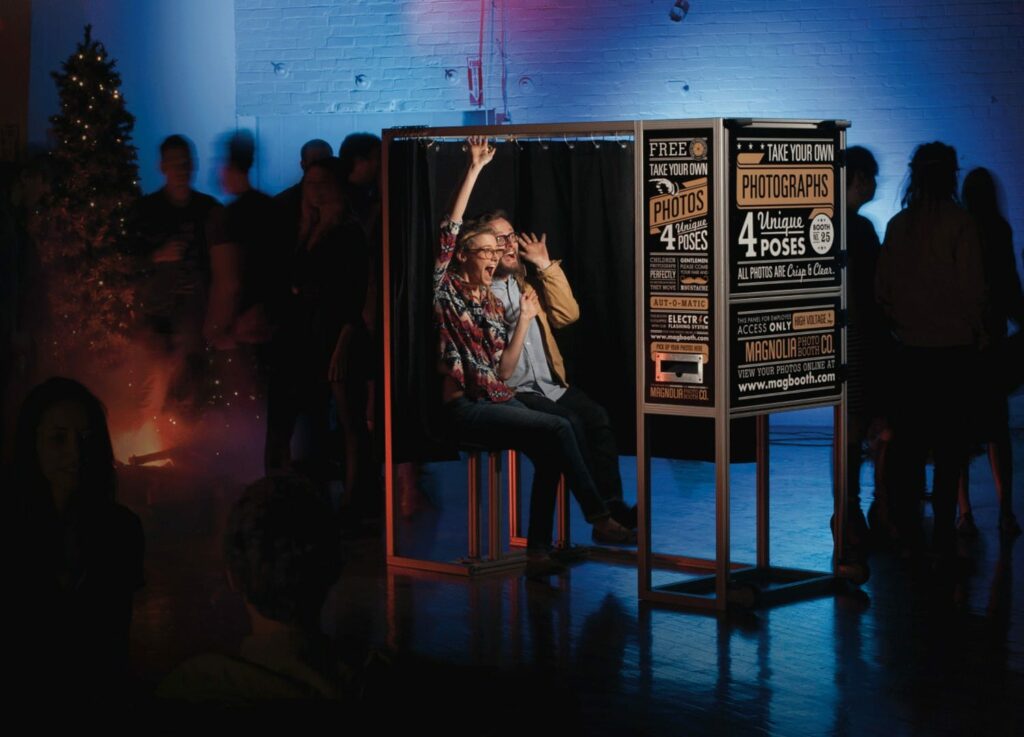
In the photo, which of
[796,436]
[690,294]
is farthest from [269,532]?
[796,436]

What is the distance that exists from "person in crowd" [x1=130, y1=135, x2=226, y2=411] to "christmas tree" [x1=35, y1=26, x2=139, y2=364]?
0.36 ft

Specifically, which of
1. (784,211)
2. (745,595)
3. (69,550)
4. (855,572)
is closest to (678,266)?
(784,211)

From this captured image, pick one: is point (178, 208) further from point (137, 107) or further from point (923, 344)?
point (923, 344)

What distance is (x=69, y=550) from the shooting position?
353 centimetres

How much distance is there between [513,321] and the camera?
6.12 m

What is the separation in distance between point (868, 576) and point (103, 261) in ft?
13.9

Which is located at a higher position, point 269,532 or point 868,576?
point 269,532

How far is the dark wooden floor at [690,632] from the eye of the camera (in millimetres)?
4430

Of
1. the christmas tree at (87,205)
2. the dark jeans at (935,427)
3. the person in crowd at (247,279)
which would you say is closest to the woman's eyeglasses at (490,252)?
the dark jeans at (935,427)

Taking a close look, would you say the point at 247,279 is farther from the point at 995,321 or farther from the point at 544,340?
the point at 995,321

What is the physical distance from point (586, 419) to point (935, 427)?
1332mm

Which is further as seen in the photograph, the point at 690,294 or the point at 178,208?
the point at 178,208

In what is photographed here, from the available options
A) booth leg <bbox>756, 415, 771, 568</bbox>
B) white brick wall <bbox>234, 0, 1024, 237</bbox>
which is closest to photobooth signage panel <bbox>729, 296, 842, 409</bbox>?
booth leg <bbox>756, 415, 771, 568</bbox>

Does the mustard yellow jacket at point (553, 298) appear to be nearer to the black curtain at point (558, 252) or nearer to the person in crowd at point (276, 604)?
the black curtain at point (558, 252)
